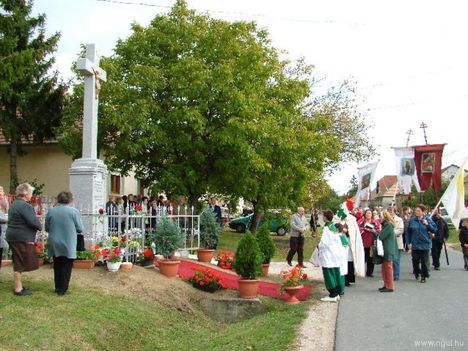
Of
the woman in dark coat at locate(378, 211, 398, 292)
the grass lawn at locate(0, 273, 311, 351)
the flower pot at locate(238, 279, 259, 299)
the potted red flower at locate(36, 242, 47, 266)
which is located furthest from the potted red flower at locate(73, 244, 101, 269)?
the woman in dark coat at locate(378, 211, 398, 292)

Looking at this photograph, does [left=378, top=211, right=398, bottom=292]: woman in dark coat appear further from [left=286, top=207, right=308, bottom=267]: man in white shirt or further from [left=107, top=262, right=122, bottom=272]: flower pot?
[left=107, top=262, right=122, bottom=272]: flower pot

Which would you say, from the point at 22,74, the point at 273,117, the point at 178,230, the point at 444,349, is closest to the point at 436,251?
the point at 273,117

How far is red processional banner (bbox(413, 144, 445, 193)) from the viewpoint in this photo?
19.5m

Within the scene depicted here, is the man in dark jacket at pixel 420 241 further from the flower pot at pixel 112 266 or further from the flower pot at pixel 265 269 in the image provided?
the flower pot at pixel 112 266

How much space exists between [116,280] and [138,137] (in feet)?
30.1

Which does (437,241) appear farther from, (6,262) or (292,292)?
(6,262)

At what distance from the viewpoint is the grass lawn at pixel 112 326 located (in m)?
6.38

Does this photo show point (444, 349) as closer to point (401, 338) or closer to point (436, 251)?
point (401, 338)

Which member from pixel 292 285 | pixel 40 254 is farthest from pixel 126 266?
pixel 292 285

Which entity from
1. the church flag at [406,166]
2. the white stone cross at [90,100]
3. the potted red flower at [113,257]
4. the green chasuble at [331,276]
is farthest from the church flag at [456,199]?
the white stone cross at [90,100]

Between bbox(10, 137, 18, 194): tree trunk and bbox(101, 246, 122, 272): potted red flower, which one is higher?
bbox(10, 137, 18, 194): tree trunk

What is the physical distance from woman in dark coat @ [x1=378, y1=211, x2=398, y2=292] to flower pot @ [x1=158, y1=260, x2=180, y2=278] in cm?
431

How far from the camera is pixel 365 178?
53.6 ft

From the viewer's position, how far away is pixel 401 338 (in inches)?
274
